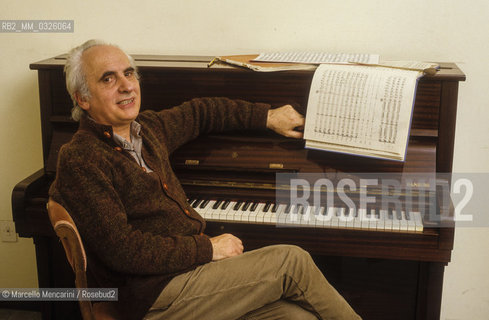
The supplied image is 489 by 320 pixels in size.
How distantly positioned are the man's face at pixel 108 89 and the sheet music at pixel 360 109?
0.68 m

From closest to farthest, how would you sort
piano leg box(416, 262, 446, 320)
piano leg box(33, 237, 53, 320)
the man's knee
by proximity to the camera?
the man's knee
piano leg box(416, 262, 446, 320)
piano leg box(33, 237, 53, 320)

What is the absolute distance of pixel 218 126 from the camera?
2254 millimetres

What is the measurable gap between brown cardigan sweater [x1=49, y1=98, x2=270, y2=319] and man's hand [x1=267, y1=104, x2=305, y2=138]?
1.49 feet

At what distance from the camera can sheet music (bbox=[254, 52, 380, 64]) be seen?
7.45 ft

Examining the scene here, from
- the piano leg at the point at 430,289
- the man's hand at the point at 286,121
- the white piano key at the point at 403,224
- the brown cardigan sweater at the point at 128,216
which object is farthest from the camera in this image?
the man's hand at the point at 286,121

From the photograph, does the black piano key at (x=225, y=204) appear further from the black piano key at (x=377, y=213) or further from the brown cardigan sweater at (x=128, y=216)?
the black piano key at (x=377, y=213)

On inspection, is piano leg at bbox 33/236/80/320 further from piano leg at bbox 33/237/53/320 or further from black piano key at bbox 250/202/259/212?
black piano key at bbox 250/202/259/212

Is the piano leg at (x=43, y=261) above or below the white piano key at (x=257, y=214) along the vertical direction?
below

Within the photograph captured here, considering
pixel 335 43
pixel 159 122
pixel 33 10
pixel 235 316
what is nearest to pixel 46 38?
pixel 33 10

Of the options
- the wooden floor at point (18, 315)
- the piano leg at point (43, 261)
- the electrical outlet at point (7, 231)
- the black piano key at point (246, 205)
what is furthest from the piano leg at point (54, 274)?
the black piano key at point (246, 205)

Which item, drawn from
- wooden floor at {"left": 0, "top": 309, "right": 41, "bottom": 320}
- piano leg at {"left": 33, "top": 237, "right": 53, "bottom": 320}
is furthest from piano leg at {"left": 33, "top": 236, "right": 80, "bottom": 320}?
wooden floor at {"left": 0, "top": 309, "right": 41, "bottom": 320}

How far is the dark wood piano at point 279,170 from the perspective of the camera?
6.76 feet

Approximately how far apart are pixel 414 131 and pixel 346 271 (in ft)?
2.10

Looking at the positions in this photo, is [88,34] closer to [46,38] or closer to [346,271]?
[46,38]
